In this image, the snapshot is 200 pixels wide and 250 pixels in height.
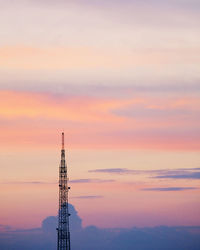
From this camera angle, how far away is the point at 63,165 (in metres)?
159

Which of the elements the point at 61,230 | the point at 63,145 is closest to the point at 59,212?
the point at 61,230

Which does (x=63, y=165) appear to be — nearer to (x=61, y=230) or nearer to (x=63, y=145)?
(x=63, y=145)

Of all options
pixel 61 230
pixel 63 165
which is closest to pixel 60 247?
pixel 61 230

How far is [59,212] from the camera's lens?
161m

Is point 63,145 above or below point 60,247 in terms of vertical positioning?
above

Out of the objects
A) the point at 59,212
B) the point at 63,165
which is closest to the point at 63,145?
the point at 63,165

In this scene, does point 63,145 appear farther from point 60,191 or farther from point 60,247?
point 60,247

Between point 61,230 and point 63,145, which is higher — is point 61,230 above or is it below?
below

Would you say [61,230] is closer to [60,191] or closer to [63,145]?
[60,191]

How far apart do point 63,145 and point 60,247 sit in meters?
21.8

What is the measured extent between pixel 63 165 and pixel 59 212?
1040 cm

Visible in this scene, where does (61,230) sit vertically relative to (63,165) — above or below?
below

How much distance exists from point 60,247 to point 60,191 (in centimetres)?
1198

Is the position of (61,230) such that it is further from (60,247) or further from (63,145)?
(63,145)
